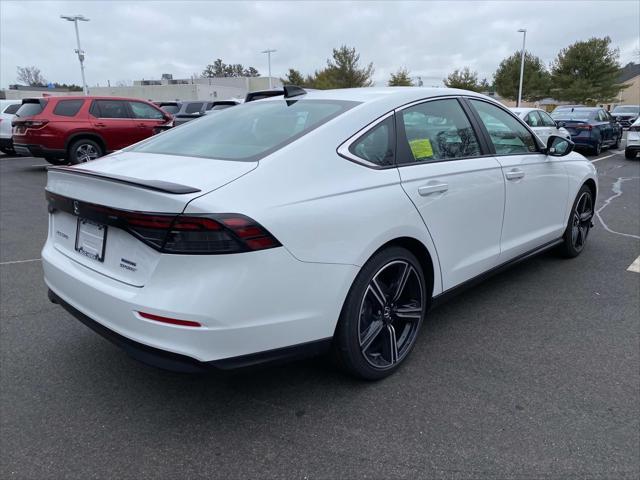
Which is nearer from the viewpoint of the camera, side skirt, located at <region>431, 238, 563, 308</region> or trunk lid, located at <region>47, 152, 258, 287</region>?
trunk lid, located at <region>47, 152, 258, 287</region>

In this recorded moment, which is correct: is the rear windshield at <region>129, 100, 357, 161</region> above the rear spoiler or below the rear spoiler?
above

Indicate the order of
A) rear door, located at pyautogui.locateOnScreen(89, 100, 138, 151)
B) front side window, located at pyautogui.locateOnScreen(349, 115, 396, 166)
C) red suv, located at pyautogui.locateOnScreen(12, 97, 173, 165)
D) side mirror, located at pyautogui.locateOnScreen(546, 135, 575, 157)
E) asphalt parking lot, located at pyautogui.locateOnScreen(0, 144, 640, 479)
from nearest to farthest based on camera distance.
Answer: asphalt parking lot, located at pyautogui.locateOnScreen(0, 144, 640, 479), front side window, located at pyautogui.locateOnScreen(349, 115, 396, 166), side mirror, located at pyautogui.locateOnScreen(546, 135, 575, 157), red suv, located at pyautogui.locateOnScreen(12, 97, 173, 165), rear door, located at pyautogui.locateOnScreen(89, 100, 138, 151)

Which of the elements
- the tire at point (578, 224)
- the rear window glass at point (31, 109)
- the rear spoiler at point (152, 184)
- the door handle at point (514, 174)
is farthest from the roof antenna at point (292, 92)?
the rear window glass at point (31, 109)

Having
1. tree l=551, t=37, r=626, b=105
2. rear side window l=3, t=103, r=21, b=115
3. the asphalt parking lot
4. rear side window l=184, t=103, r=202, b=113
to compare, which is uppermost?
tree l=551, t=37, r=626, b=105

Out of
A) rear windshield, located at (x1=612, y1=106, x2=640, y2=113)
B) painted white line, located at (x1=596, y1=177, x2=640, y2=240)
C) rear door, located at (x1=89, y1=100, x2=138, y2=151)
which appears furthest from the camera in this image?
rear windshield, located at (x1=612, y1=106, x2=640, y2=113)

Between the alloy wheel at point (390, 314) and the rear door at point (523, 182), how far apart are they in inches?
42.9

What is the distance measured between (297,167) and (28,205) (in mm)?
7345

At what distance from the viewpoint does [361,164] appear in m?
2.64

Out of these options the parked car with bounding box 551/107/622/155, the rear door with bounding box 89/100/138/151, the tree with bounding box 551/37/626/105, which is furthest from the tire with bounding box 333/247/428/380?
the tree with bounding box 551/37/626/105

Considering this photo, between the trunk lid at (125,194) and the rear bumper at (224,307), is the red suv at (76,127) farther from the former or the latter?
the rear bumper at (224,307)

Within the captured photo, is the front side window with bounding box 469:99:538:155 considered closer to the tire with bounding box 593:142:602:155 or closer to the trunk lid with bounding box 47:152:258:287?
the trunk lid with bounding box 47:152:258:287

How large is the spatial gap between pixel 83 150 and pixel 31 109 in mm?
1540

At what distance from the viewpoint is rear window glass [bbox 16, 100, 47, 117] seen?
1141 centimetres

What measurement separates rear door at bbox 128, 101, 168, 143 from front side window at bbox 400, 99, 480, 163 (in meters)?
10.2
